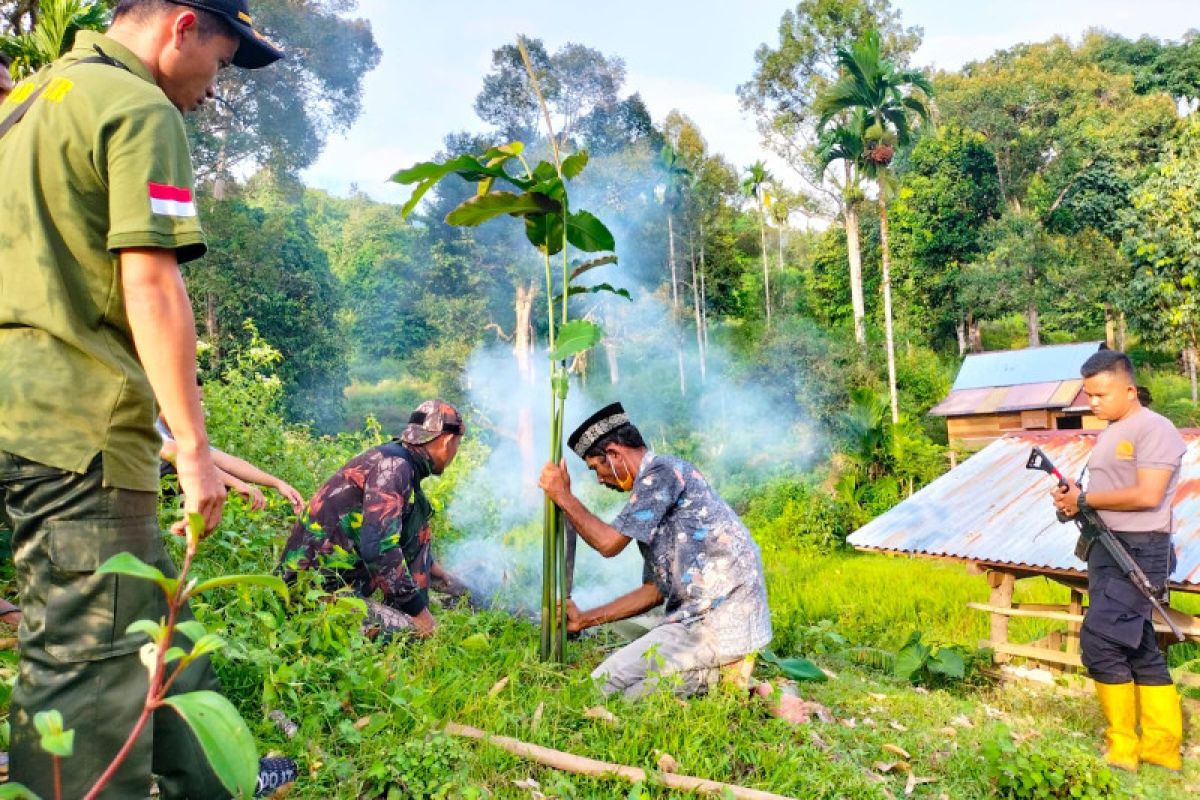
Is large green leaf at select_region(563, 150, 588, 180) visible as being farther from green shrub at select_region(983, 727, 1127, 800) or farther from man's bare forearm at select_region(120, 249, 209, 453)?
green shrub at select_region(983, 727, 1127, 800)

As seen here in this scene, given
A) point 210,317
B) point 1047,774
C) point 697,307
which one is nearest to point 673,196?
point 697,307

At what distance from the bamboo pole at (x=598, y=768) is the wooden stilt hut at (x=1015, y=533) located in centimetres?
362

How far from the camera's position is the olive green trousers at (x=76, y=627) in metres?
1.71

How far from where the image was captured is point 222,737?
982 mm

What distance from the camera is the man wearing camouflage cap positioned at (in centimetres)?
413

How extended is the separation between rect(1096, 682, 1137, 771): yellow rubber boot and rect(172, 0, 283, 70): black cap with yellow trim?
4.76 metres

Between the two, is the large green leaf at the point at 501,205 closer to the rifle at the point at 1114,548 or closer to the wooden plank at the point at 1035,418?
the rifle at the point at 1114,548

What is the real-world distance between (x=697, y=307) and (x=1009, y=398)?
34.2ft

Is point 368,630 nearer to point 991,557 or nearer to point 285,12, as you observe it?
point 991,557

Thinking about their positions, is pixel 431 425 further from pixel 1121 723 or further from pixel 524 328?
pixel 524 328

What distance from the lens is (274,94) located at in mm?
20516

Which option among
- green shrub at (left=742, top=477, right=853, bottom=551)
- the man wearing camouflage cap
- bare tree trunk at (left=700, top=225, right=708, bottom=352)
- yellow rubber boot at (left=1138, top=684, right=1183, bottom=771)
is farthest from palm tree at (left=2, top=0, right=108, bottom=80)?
bare tree trunk at (left=700, top=225, right=708, bottom=352)

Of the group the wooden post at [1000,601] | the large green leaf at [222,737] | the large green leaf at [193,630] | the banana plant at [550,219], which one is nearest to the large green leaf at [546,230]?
the banana plant at [550,219]

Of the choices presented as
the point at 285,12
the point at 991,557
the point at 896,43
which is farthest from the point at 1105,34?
the point at 991,557
